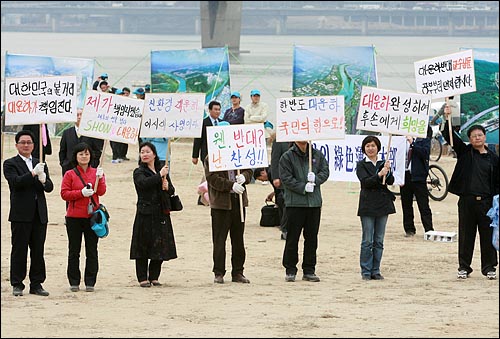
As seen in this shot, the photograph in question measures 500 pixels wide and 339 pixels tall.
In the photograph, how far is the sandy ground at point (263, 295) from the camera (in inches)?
406

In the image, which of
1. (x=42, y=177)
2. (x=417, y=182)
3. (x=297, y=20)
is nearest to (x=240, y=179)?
(x=42, y=177)

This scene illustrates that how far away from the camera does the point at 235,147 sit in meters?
13.1

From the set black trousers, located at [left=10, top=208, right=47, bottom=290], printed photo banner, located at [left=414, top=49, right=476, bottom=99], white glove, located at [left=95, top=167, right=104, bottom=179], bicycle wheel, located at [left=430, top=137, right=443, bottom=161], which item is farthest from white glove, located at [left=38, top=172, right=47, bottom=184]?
bicycle wheel, located at [left=430, top=137, right=443, bottom=161]

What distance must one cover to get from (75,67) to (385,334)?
19634 mm

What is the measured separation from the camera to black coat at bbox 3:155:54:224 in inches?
464

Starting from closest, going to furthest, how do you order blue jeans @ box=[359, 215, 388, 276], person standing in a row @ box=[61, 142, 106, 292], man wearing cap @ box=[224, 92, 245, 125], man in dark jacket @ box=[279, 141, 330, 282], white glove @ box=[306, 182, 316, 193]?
person standing in a row @ box=[61, 142, 106, 292] → white glove @ box=[306, 182, 316, 193] → man in dark jacket @ box=[279, 141, 330, 282] → blue jeans @ box=[359, 215, 388, 276] → man wearing cap @ box=[224, 92, 245, 125]

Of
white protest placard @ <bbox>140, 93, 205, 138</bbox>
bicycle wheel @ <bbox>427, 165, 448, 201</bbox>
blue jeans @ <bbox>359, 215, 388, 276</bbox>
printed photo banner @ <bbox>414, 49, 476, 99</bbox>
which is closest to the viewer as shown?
blue jeans @ <bbox>359, 215, 388, 276</bbox>

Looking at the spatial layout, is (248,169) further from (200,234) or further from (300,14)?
(300,14)

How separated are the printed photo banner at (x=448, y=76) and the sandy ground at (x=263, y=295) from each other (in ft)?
6.42

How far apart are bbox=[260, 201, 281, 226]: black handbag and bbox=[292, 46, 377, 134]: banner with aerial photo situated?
6345 mm

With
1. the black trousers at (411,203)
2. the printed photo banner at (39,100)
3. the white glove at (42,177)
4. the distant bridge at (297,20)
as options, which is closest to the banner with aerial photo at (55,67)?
the black trousers at (411,203)

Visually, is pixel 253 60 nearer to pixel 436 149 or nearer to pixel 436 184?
pixel 436 149

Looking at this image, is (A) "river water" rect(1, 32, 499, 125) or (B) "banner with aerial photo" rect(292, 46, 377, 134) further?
(A) "river water" rect(1, 32, 499, 125)

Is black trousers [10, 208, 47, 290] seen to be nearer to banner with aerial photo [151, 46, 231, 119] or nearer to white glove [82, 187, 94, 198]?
white glove [82, 187, 94, 198]
